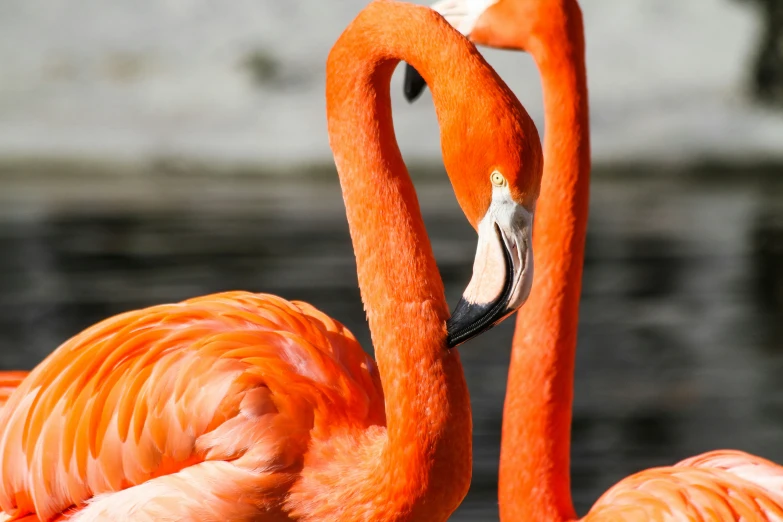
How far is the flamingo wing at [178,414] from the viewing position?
254 cm

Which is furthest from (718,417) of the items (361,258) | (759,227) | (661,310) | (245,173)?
(245,173)

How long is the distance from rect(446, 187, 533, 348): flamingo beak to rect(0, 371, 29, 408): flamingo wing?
63.2 inches

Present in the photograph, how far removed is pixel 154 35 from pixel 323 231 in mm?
12591

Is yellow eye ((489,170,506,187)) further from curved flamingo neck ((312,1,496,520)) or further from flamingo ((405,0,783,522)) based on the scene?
flamingo ((405,0,783,522))

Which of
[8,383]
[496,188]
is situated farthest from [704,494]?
[8,383]

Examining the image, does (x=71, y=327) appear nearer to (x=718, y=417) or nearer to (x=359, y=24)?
(x=718, y=417)

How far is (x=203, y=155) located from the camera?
2100cm

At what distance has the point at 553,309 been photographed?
10.4 feet

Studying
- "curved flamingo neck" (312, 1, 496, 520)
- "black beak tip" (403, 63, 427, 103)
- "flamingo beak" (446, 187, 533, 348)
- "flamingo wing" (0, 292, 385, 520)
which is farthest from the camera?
"black beak tip" (403, 63, 427, 103)

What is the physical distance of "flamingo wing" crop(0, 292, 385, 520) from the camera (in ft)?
8.33

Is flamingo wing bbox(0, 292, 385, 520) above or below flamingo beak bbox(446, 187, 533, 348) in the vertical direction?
below

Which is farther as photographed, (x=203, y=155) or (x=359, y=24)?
(x=203, y=155)

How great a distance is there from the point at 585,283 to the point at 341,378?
24.7 ft

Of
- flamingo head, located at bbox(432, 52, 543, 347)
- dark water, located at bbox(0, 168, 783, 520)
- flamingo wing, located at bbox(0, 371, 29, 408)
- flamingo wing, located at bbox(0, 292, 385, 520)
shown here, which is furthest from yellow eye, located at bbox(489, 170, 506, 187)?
dark water, located at bbox(0, 168, 783, 520)
